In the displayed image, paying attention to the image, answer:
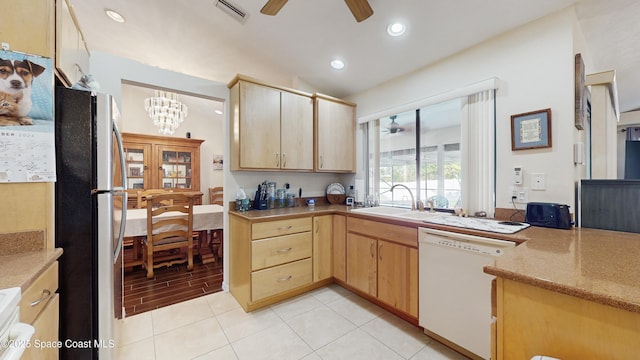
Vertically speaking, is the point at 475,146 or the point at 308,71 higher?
the point at 308,71

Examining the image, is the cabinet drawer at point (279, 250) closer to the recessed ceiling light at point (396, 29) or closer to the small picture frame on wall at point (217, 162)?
the recessed ceiling light at point (396, 29)

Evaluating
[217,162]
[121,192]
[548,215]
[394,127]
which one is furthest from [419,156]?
[217,162]

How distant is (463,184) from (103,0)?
12.3ft

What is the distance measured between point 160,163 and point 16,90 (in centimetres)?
414

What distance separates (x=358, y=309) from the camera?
221 cm

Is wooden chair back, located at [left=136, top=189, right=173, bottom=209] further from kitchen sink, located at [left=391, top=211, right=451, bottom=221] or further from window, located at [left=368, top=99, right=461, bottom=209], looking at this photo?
kitchen sink, located at [left=391, top=211, right=451, bottom=221]

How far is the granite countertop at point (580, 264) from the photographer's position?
2.29 ft

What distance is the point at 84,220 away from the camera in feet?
4.15

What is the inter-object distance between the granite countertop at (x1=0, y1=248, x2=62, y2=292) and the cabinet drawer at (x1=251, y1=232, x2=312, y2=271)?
125 centimetres

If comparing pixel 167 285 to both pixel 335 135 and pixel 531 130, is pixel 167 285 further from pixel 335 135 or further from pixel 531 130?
pixel 531 130

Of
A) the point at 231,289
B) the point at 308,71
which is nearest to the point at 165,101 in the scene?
the point at 308,71

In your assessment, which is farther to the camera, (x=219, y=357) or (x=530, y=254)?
(x=219, y=357)

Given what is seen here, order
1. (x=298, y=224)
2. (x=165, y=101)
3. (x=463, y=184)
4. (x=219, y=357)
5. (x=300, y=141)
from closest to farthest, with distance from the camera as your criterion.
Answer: (x=219, y=357), (x=463, y=184), (x=298, y=224), (x=300, y=141), (x=165, y=101)

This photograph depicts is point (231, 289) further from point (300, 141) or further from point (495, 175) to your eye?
point (495, 175)
